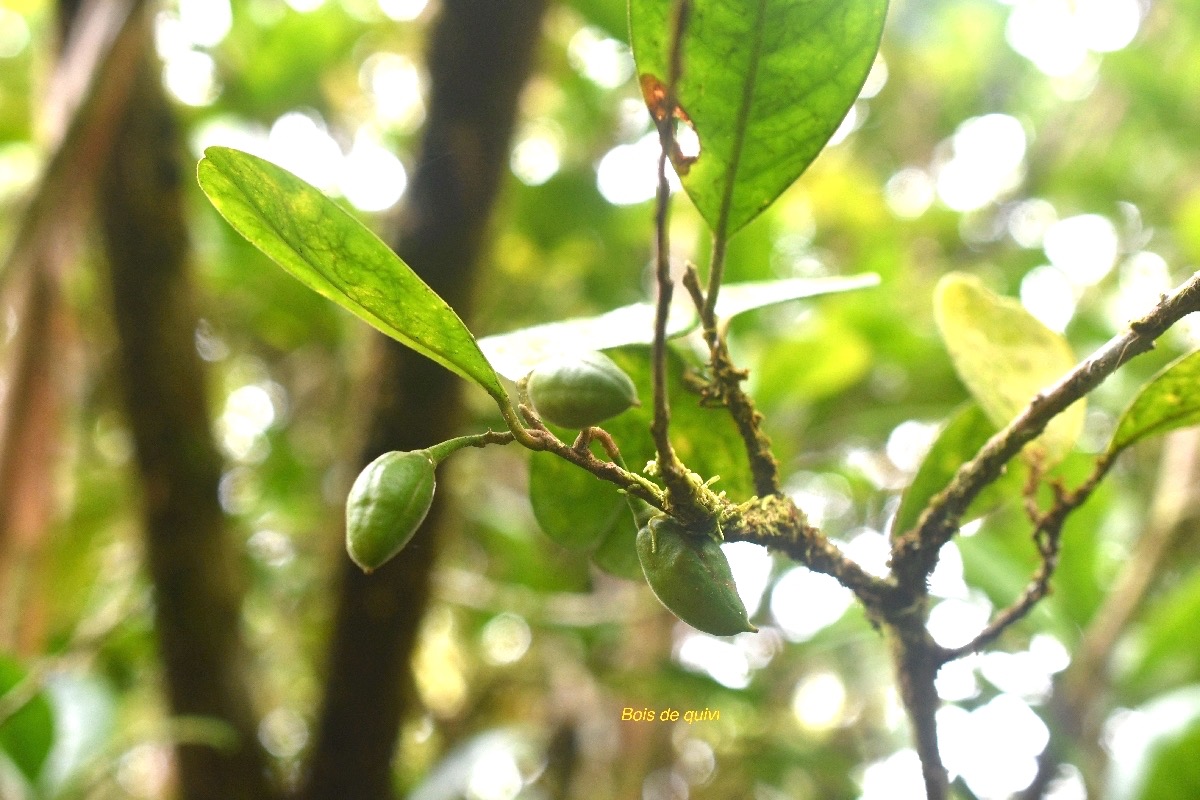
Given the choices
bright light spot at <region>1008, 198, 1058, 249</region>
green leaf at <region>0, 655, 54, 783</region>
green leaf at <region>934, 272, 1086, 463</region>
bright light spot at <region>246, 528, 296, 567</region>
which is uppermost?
bright light spot at <region>1008, 198, 1058, 249</region>

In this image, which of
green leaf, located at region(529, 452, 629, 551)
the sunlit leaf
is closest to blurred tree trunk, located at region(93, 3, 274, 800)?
green leaf, located at region(529, 452, 629, 551)

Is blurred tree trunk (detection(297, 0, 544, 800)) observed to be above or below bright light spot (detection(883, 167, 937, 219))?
below

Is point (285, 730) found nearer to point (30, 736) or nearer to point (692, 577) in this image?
point (30, 736)

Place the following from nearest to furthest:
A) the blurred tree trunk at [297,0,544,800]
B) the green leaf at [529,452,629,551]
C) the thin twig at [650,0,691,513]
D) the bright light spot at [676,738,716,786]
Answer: the thin twig at [650,0,691,513] → the green leaf at [529,452,629,551] → the blurred tree trunk at [297,0,544,800] → the bright light spot at [676,738,716,786]

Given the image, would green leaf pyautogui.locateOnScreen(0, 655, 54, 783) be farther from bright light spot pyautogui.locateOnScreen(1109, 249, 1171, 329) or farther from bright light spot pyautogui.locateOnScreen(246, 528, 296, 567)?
bright light spot pyautogui.locateOnScreen(1109, 249, 1171, 329)

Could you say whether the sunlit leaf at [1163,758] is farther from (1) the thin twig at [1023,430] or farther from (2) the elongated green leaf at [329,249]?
(2) the elongated green leaf at [329,249]

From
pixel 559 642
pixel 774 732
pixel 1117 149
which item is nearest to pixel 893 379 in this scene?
pixel 774 732

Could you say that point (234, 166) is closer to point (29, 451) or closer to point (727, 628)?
point (727, 628)
